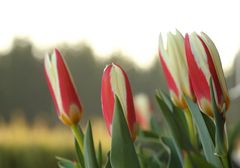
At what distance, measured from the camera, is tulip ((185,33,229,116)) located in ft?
1.66

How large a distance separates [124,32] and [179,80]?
36.0ft

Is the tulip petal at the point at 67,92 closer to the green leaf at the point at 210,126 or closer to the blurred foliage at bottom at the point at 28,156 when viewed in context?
the green leaf at the point at 210,126

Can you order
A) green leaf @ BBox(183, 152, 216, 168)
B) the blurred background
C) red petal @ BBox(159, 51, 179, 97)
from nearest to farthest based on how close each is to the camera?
green leaf @ BBox(183, 152, 216, 168) → red petal @ BBox(159, 51, 179, 97) → the blurred background

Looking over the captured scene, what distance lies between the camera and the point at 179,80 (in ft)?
1.90

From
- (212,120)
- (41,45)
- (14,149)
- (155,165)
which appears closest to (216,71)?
(212,120)

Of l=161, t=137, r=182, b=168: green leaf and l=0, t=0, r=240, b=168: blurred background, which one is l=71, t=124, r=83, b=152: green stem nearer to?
l=161, t=137, r=182, b=168: green leaf

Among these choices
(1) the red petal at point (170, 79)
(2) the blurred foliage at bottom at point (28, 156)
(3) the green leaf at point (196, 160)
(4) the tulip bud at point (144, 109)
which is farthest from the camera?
(2) the blurred foliage at bottom at point (28, 156)

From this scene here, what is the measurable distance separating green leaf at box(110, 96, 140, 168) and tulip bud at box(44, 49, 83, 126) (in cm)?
12

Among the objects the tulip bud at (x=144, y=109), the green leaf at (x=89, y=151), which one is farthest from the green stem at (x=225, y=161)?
the tulip bud at (x=144, y=109)

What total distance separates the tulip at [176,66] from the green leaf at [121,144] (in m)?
0.09

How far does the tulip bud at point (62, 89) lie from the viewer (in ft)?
2.00

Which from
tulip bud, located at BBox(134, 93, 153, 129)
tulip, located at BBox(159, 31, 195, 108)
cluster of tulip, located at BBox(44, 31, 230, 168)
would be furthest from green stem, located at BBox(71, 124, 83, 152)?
tulip bud, located at BBox(134, 93, 153, 129)

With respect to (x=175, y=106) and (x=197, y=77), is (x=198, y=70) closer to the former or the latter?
(x=197, y=77)

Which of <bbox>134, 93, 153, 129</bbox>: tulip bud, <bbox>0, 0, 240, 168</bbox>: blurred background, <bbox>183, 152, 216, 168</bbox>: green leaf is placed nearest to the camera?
<bbox>183, 152, 216, 168</bbox>: green leaf
